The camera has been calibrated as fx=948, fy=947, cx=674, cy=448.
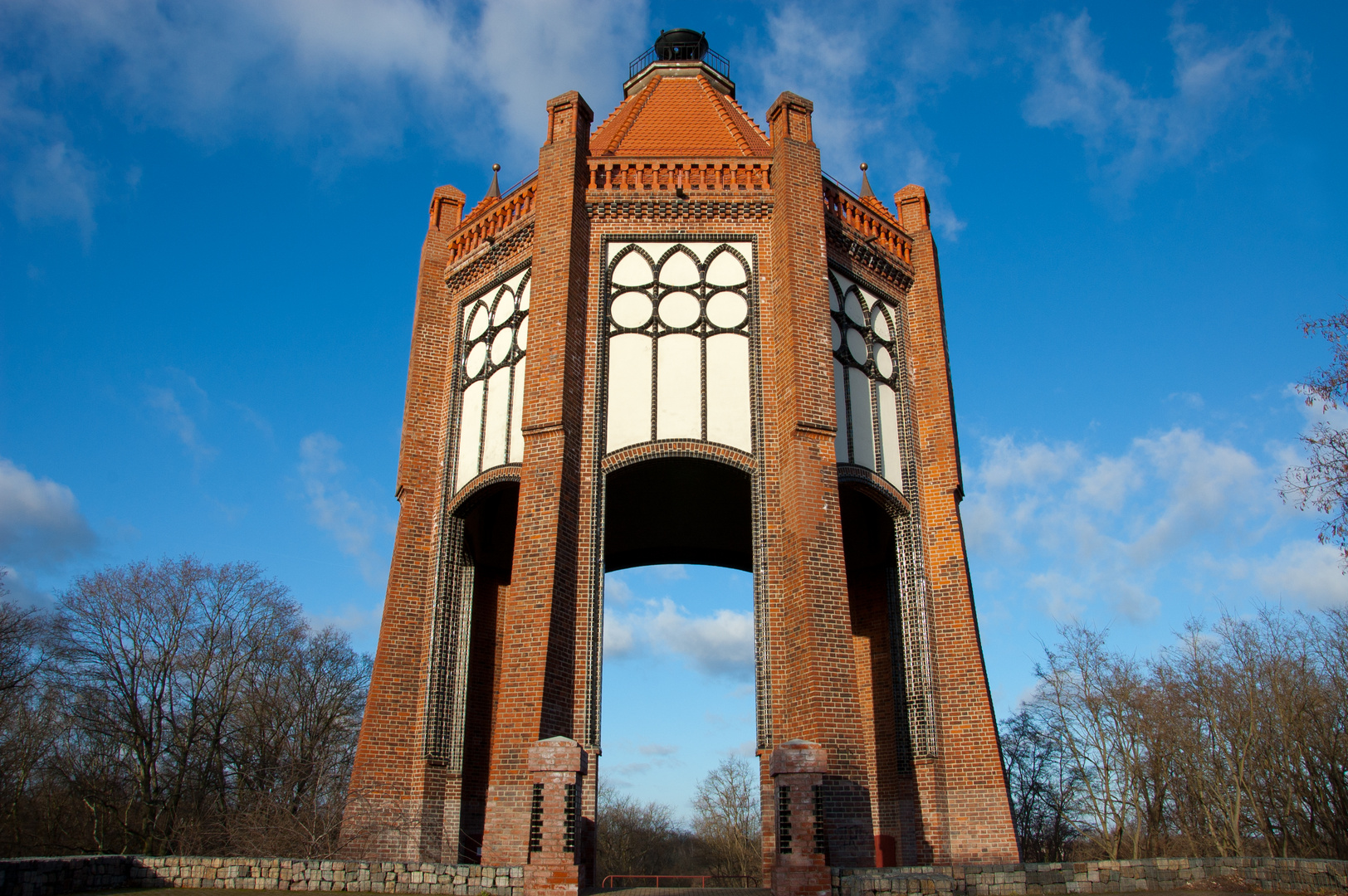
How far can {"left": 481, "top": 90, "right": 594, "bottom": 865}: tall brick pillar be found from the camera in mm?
12344

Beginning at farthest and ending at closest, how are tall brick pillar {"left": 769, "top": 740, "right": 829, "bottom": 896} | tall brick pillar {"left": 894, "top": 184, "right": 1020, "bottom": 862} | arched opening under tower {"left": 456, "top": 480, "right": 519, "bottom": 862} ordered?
1. arched opening under tower {"left": 456, "top": 480, "right": 519, "bottom": 862}
2. tall brick pillar {"left": 894, "top": 184, "right": 1020, "bottom": 862}
3. tall brick pillar {"left": 769, "top": 740, "right": 829, "bottom": 896}

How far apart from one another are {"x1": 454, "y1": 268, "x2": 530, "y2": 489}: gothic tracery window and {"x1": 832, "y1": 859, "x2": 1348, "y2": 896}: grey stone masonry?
27.9 feet

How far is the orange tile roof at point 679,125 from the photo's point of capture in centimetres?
1831

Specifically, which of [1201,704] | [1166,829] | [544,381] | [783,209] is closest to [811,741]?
[544,381]

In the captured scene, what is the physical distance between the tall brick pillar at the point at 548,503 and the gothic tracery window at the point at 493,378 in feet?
3.54

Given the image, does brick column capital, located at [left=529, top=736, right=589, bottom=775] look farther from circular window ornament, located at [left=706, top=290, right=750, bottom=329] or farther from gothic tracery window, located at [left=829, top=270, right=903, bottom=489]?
circular window ornament, located at [left=706, top=290, right=750, bottom=329]

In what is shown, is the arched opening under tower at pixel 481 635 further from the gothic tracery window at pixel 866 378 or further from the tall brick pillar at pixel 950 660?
the tall brick pillar at pixel 950 660

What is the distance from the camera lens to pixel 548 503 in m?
14.0

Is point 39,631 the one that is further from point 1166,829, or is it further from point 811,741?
point 1166,829

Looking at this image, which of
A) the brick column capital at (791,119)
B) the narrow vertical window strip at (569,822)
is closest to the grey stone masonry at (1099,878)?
the narrow vertical window strip at (569,822)

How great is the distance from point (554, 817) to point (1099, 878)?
6.76m

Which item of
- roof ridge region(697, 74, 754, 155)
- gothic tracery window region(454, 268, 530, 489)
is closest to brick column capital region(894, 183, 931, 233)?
roof ridge region(697, 74, 754, 155)

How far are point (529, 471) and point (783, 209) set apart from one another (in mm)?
6181

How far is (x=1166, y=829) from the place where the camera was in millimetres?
29922
